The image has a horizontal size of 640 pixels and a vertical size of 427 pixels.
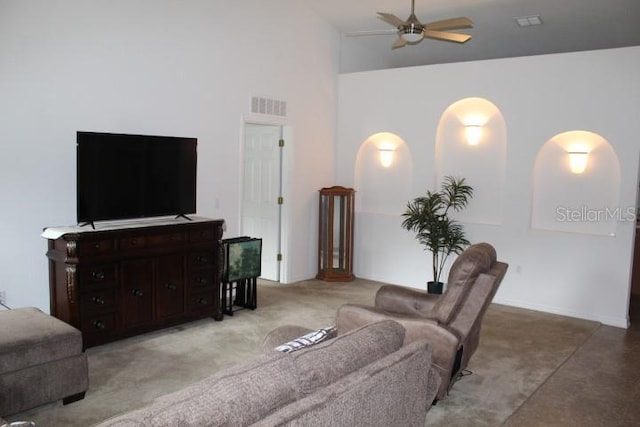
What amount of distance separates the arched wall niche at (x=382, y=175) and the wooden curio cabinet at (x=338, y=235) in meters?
0.34

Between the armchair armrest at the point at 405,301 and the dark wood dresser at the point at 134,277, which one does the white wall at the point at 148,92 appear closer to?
the dark wood dresser at the point at 134,277

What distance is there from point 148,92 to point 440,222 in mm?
3593

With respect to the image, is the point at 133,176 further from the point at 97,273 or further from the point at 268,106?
the point at 268,106

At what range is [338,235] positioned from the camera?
299 inches

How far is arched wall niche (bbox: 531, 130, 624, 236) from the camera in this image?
583 cm

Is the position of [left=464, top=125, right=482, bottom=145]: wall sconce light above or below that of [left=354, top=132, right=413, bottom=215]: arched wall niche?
above

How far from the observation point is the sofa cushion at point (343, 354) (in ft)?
5.71

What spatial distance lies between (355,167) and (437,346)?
4.65 metres

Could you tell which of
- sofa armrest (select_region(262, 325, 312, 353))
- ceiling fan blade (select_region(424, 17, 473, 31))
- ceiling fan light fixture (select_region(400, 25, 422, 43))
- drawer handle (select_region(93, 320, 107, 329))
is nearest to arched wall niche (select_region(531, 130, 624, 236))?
ceiling fan blade (select_region(424, 17, 473, 31))

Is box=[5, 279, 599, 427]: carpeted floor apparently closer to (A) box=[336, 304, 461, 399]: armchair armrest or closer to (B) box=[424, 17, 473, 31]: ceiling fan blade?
(A) box=[336, 304, 461, 399]: armchair armrest

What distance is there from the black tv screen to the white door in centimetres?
182

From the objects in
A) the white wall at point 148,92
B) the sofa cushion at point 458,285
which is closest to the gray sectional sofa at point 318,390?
the sofa cushion at point 458,285

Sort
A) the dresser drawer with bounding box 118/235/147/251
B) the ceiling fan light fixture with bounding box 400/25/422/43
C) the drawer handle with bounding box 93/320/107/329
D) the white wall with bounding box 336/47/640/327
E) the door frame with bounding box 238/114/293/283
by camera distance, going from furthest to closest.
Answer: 1. the door frame with bounding box 238/114/293/283
2. the white wall with bounding box 336/47/640/327
3. the ceiling fan light fixture with bounding box 400/25/422/43
4. the dresser drawer with bounding box 118/235/147/251
5. the drawer handle with bounding box 93/320/107/329

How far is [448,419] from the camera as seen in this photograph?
345cm
